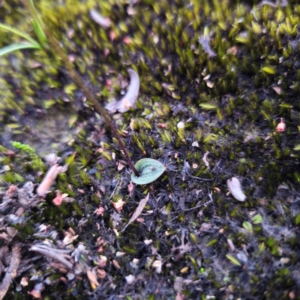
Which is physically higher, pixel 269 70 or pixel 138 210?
Answer: pixel 269 70

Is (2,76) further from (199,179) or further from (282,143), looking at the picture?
(282,143)

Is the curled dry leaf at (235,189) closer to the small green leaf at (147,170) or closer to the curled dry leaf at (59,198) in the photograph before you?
the small green leaf at (147,170)

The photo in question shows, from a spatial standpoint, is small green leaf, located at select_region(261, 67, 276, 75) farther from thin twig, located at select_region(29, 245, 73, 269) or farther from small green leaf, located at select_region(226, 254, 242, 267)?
thin twig, located at select_region(29, 245, 73, 269)

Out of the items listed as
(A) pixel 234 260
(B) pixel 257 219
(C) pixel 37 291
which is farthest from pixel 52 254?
(B) pixel 257 219

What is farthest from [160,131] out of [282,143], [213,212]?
[282,143]

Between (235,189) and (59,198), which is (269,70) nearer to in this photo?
(235,189)

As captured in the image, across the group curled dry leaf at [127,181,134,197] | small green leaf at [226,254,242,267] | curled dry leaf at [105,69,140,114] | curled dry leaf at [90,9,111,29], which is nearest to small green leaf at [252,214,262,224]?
small green leaf at [226,254,242,267]
